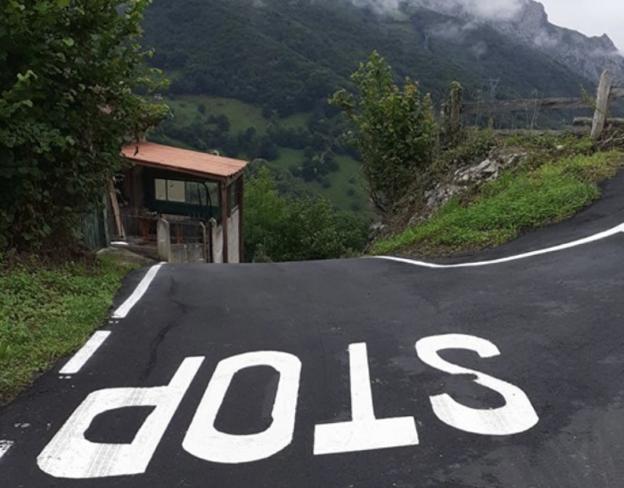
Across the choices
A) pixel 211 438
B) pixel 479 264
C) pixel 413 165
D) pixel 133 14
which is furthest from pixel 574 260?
pixel 413 165

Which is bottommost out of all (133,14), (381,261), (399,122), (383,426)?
(381,261)

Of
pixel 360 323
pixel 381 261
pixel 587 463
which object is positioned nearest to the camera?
pixel 587 463

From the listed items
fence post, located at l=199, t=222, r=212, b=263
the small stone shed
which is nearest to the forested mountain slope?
the small stone shed

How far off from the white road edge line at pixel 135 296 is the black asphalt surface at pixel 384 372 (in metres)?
0.09

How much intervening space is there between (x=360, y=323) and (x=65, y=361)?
2.58 metres

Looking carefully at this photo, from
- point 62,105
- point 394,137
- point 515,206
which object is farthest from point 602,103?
point 62,105

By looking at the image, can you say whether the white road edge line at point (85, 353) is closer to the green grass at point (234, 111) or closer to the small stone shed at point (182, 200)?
the small stone shed at point (182, 200)

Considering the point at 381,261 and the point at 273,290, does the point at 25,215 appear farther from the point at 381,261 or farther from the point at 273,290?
the point at 381,261

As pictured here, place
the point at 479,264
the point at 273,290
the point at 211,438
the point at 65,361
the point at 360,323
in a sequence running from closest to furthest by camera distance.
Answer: the point at 211,438 < the point at 65,361 < the point at 360,323 < the point at 273,290 < the point at 479,264

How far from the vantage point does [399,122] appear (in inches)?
640

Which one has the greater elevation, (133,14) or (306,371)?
(133,14)

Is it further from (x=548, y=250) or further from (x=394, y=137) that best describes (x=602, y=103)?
(x=548, y=250)

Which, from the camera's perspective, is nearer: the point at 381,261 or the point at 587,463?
the point at 587,463

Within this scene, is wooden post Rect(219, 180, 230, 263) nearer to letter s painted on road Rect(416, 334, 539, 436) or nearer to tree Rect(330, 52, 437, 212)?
tree Rect(330, 52, 437, 212)
